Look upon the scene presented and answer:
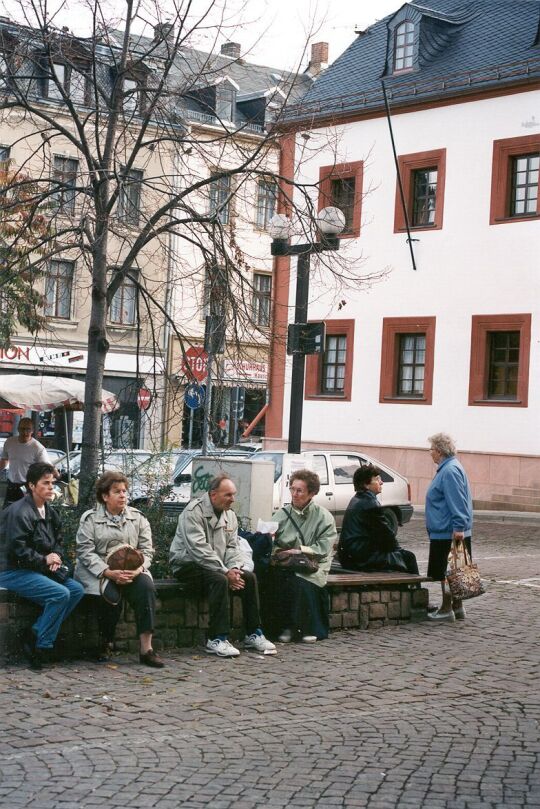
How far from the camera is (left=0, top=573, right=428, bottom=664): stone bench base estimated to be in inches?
376

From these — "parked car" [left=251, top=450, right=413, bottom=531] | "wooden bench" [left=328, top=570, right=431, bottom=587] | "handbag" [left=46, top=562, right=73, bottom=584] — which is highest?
"parked car" [left=251, top=450, right=413, bottom=531]

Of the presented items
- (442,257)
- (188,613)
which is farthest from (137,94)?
(442,257)

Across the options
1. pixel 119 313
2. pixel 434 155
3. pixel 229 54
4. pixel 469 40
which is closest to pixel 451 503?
pixel 229 54

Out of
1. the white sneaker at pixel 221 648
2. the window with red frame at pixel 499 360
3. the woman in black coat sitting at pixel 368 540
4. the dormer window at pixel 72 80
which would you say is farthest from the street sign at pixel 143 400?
the window with red frame at pixel 499 360

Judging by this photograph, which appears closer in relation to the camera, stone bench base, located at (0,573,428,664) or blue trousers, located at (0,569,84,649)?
blue trousers, located at (0,569,84,649)

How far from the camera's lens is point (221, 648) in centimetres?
1020

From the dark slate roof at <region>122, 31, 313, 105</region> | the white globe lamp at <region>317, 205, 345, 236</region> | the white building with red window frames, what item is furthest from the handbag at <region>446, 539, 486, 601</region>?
the white building with red window frames

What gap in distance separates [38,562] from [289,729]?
255 centimetres

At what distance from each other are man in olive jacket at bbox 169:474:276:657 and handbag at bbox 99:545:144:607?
24.5 inches

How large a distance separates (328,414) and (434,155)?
23.3 ft

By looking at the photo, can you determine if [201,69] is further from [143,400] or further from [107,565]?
[107,565]

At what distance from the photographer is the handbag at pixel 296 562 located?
1116 centimetres

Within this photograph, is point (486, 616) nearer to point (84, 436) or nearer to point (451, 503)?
point (451, 503)

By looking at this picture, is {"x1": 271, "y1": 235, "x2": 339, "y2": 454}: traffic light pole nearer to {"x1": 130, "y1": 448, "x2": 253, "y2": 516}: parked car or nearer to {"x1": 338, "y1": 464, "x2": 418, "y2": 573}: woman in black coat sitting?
{"x1": 130, "y1": 448, "x2": 253, "y2": 516}: parked car
